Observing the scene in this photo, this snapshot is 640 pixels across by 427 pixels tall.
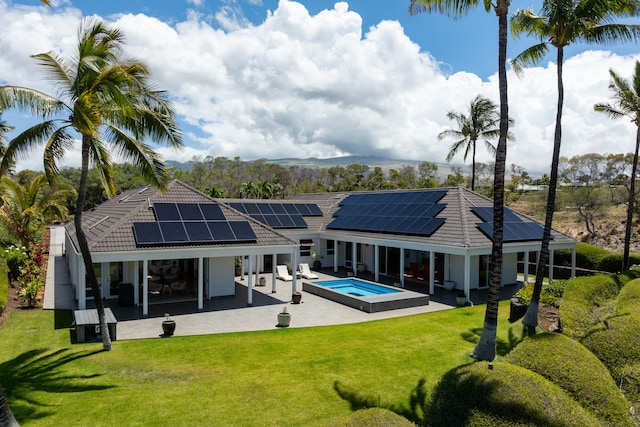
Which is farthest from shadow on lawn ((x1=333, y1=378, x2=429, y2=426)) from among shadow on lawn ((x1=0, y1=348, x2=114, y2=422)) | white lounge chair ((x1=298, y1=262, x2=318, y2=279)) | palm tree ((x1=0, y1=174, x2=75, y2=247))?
palm tree ((x1=0, y1=174, x2=75, y2=247))

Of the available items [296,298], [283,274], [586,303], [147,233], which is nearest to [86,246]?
[147,233]

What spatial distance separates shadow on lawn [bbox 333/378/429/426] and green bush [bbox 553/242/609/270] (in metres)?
21.7

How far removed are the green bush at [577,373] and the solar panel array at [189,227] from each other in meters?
13.7

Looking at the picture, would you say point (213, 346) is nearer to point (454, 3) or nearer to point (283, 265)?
point (454, 3)

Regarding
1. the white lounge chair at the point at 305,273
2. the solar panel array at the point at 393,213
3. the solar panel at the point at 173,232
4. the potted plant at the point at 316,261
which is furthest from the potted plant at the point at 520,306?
the potted plant at the point at 316,261

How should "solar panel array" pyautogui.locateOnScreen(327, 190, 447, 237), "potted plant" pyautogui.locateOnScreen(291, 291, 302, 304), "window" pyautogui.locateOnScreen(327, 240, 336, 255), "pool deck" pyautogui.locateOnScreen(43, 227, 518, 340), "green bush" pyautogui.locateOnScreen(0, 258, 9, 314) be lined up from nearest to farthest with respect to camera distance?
"pool deck" pyautogui.locateOnScreen(43, 227, 518, 340), "green bush" pyautogui.locateOnScreen(0, 258, 9, 314), "potted plant" pyautogui.locateOnScreen(291, 291, 302, 304), "solar panel array" pyautogui.locateOnScreen(327, 190, 447, 237), "window" pyautogui.locateOnScreen(327, 240, 336, 255)

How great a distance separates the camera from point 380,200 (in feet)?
104

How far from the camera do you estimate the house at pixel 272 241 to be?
60.1 feet

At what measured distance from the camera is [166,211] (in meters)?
20.4

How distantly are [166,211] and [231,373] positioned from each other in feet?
36.6

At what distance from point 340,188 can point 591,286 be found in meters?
64.6

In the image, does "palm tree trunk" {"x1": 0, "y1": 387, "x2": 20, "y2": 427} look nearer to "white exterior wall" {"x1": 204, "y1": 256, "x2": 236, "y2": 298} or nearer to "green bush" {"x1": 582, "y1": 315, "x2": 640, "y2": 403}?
"green bush" {"x1": 582, "y1": 315, "x2": 640, "y2": 403}

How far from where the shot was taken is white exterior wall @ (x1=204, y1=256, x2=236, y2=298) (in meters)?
21.4

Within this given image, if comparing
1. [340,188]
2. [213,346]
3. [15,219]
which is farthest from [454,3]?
[340,188]
